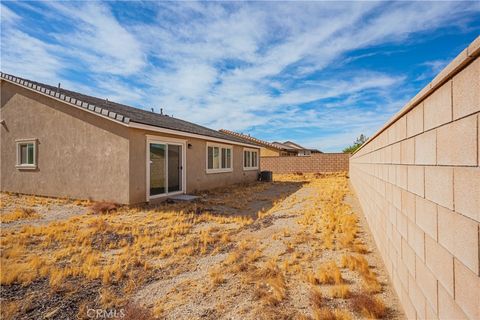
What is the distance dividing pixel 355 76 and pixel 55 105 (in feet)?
47.0

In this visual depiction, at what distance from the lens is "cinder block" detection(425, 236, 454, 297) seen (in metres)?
1.41

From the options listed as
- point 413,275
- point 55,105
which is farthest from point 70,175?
point 413,275

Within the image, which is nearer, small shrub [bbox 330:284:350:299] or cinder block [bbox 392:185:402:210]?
cinder block [bbox 392:185:402:210]

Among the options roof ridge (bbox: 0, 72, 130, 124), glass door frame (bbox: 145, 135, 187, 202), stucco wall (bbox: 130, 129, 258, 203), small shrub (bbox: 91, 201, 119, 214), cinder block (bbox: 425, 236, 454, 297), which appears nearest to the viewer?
cinder block (bbox: 425, 236, 454, 297)

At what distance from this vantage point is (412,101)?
212 centimetres

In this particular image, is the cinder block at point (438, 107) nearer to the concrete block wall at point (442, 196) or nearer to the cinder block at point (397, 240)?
the concrete block wall at point (442, 196)

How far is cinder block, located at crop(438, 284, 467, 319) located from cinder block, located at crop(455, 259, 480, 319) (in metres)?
0.04

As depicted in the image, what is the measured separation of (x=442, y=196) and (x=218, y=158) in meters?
12.8

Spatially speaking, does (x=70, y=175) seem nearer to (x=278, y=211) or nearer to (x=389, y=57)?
(x=278, y=211)

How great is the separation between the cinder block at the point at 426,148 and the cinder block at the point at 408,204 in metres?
0.37

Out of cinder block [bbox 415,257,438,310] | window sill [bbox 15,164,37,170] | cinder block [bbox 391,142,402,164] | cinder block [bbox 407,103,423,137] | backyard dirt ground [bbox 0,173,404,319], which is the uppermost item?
cinder block [bbox 407,103,423,137]

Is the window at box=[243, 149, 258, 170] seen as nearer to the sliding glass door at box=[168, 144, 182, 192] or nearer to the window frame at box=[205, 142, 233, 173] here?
the window frame at box=[205, 142, 233, 173]

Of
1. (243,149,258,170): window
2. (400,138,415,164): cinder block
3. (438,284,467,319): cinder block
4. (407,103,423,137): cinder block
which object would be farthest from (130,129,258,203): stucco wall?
(438,284,467,319): cinder block

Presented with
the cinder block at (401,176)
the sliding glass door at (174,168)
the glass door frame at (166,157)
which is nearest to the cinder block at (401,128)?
the cinder block at (401,176)
